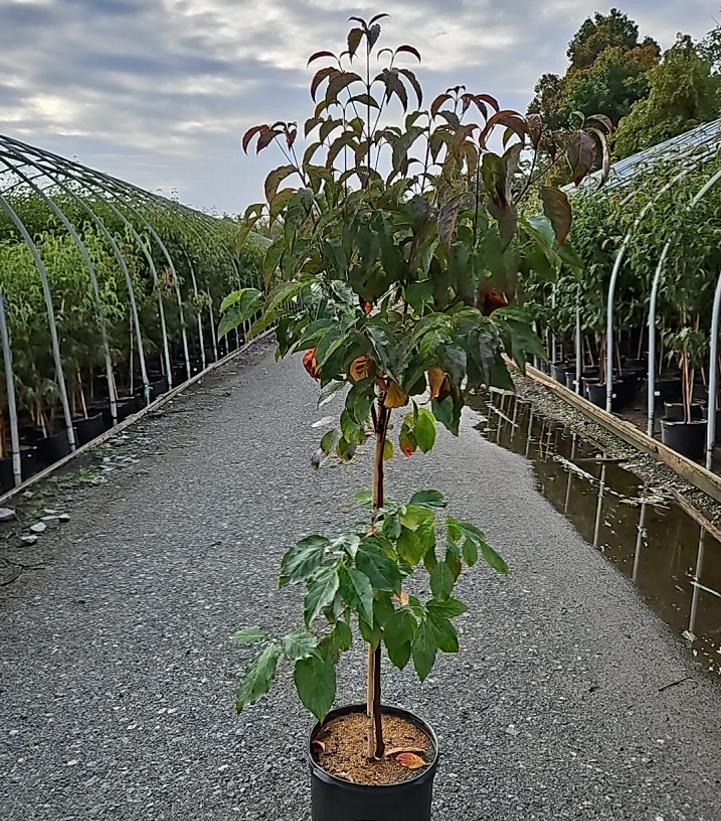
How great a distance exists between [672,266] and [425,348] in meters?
4.54

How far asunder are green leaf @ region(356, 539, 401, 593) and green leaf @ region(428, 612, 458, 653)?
148 millimetres

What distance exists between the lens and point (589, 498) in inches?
191

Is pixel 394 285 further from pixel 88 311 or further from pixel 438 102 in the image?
pixel 88 311

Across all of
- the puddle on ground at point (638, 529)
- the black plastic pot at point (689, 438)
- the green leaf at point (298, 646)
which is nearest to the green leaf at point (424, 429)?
the green leaf at point (298, 646)

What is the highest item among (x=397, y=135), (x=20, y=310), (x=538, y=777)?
(x=397, y=135)

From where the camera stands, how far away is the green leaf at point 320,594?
134 cm

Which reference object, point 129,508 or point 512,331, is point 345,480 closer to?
point 129,508

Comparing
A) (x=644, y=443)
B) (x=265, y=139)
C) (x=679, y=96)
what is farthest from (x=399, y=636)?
(x=679, y=96)

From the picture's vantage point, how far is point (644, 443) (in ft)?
18.7

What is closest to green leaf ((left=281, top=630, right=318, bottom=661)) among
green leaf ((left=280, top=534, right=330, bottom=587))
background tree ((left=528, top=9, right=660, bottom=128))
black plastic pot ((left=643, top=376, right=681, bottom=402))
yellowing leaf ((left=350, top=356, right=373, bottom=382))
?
green leaf ((left=280, top=534, right=330, bottom=587))

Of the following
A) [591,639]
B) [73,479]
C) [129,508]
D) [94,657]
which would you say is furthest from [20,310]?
[591,639]

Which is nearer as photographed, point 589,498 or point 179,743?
point 179,743

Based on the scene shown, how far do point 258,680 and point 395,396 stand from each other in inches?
23.1

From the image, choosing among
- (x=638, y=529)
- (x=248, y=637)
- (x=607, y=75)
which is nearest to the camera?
(x=248, y=637)
